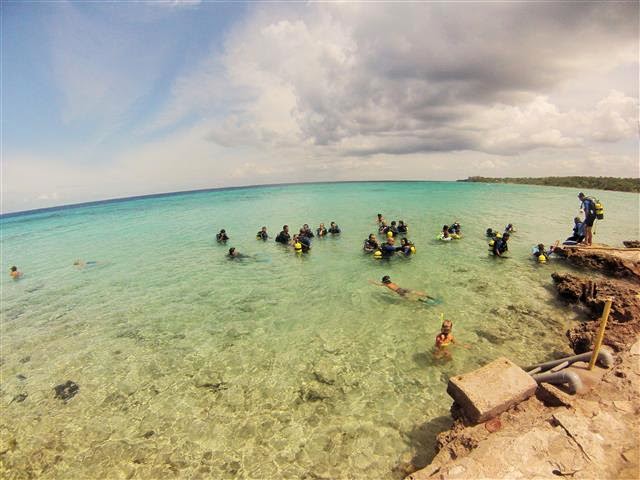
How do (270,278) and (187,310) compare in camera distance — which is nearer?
(187,310)

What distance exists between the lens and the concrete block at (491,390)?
16.0ft

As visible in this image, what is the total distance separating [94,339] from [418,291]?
13.1 meters

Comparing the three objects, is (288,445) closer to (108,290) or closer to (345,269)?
(345,269)

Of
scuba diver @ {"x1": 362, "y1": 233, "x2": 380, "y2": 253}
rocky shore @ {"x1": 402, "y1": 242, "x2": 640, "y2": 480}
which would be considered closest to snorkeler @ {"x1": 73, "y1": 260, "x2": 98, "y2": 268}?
scuba diver @ {"x1": 362, "y1": 233, "x2": 380, "y2": 253}

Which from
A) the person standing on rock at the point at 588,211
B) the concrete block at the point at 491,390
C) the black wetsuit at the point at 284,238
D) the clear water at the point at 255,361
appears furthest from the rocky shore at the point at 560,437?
the black wetsuit at the point at 284,238

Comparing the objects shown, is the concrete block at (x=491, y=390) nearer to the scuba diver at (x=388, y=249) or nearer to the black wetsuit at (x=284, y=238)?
the scuba diver at (x=388, y=249)

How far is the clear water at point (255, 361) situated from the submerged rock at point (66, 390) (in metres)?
0.19

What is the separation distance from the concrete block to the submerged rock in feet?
32.4

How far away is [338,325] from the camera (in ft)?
34.5

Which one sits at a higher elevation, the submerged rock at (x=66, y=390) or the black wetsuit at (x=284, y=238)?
the black wetsuit at (x=284, y=238)

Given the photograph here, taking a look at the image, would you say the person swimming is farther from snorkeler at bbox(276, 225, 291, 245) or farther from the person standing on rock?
snorkeler at bbox(276, 225, 291, 245)

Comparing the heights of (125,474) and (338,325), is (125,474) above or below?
below

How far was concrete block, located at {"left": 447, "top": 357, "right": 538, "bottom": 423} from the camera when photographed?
4867mm

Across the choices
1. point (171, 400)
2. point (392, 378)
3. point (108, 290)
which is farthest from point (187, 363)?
point (108, 290)
